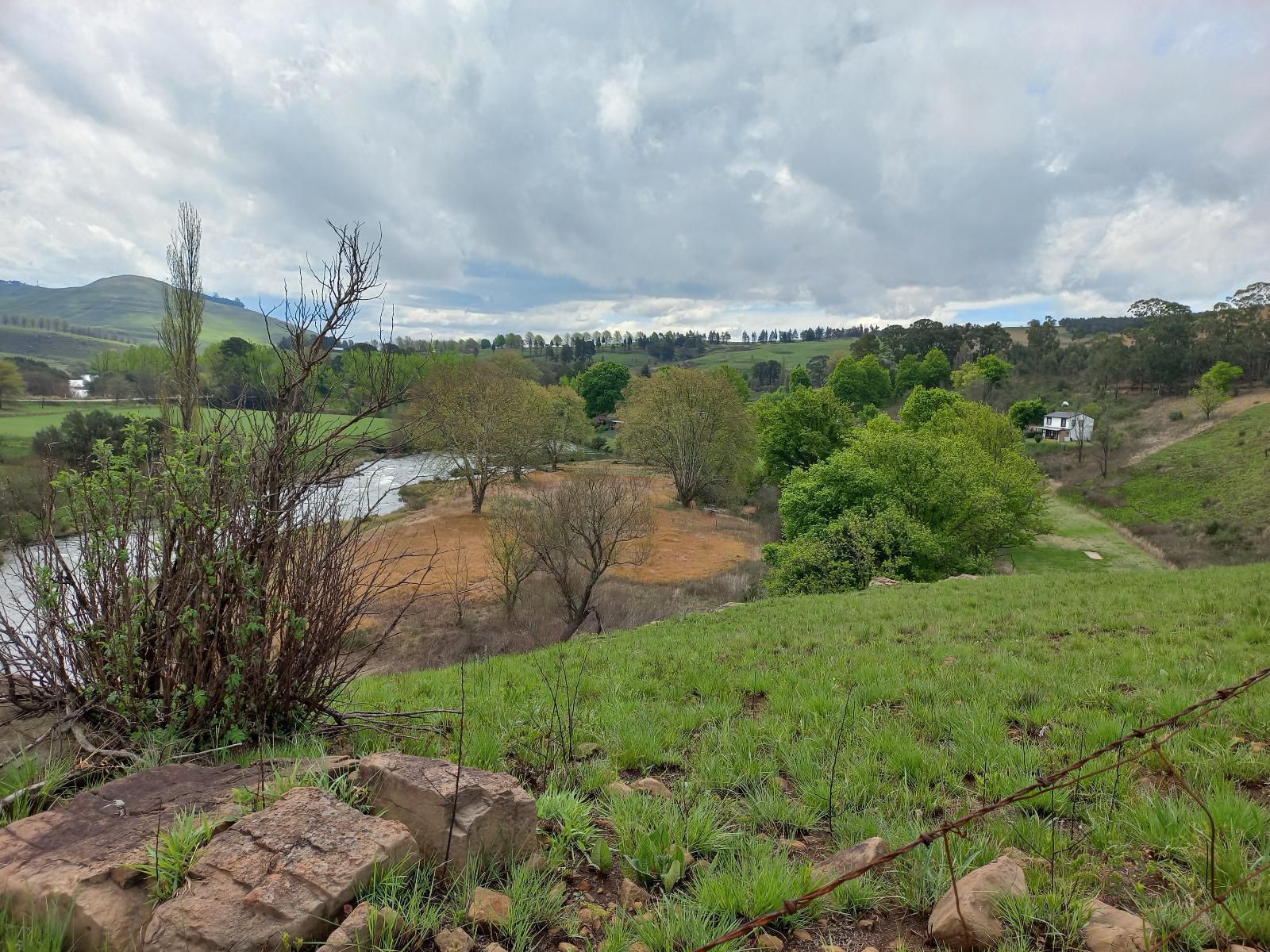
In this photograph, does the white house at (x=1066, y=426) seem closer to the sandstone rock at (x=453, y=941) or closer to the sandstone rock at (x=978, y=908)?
the sandstone rock at (x=978, y=908)

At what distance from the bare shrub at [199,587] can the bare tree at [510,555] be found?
52.2ft

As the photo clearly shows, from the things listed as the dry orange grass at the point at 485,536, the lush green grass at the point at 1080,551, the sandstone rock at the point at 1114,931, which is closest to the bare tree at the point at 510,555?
the dry orange grass at the point at 485,536

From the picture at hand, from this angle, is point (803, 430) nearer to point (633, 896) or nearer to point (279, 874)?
point (633, 896)

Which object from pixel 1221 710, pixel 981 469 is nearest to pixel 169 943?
pixel 1221 710

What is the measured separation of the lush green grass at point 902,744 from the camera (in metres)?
2.69

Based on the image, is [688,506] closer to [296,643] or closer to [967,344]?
[296,643]

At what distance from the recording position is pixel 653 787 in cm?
381

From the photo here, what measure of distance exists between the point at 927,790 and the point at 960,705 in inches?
74.1

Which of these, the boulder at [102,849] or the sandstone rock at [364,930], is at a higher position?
the boulder at [102,849]

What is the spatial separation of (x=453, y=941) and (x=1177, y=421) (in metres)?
77.7

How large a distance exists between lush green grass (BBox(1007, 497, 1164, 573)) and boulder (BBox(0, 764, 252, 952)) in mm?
31755

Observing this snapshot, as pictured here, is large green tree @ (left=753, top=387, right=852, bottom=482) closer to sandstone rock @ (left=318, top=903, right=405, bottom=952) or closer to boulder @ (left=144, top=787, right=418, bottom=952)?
boulder @ (left=144, top=787, right=418, bottom=952)

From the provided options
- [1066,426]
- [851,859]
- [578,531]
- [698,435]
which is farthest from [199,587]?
[1066,426]

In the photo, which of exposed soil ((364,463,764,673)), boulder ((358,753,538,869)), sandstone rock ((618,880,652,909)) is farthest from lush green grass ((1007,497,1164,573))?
boulder ((358,753,538,869))
